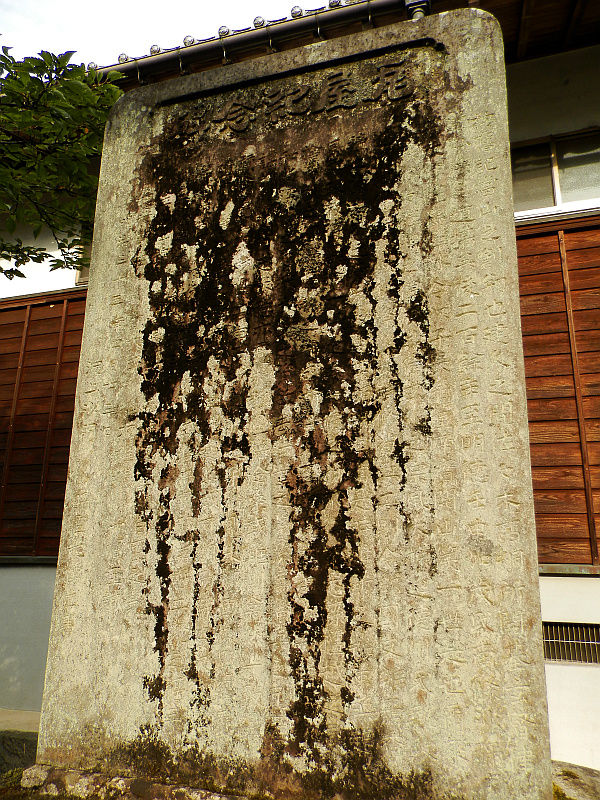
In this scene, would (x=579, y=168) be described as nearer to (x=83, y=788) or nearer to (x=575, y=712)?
(x=575, y=712)

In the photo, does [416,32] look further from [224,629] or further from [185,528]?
[224,629]

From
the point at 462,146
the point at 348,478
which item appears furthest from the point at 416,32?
the point at 348,478

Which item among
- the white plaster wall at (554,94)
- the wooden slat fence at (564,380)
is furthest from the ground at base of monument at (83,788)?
the white plaster wall at (554,94)

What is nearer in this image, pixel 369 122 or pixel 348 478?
pixel 348 478

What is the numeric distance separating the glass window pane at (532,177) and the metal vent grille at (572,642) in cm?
334

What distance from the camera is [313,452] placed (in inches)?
59.0

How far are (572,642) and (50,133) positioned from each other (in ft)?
15.8

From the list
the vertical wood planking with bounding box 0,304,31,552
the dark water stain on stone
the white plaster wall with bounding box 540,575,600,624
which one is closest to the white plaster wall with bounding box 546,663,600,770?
the white plaster wall with bounding box 540,575,600,624

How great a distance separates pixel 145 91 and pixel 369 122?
862mm

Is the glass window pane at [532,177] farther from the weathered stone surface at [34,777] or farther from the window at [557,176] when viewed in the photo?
the weathered stone surface at [34,777]

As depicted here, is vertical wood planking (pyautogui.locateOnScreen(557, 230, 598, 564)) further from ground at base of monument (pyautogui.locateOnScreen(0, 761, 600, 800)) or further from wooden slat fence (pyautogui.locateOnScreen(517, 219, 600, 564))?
ground at base of monument (pyautogui.locateOnScreen(0, 761, 600, 800))

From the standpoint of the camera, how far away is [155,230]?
184 cm

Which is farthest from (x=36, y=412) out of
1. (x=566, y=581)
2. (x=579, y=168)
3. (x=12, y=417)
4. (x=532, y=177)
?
(x=579, y=168)

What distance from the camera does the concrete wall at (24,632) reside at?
498 centimetres
